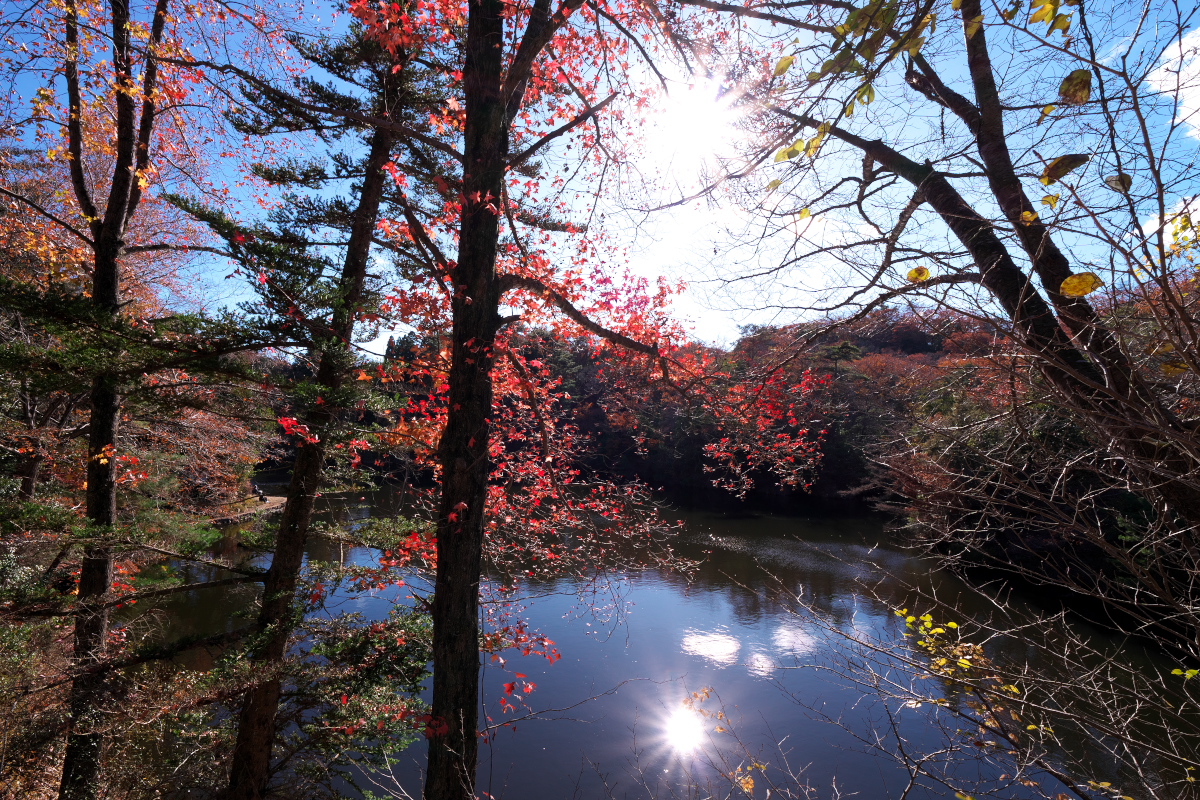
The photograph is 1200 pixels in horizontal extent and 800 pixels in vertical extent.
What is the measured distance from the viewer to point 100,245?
478cm

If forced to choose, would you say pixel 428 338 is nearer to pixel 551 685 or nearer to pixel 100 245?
pixel 100 245

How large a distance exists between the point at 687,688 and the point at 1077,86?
8.50 meters

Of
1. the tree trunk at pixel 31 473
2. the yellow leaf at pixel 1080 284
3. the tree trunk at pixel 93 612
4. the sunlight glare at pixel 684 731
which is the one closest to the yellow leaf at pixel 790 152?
the yellow leaf at pixel 1080 284

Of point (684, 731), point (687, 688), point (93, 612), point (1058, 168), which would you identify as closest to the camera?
point (1058, 168)

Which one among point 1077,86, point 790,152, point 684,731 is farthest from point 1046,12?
point 684,731

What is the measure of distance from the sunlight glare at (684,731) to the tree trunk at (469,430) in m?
4.91

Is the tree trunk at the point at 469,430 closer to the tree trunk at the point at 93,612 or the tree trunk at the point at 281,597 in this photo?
the tree trunk at the point at 281,597

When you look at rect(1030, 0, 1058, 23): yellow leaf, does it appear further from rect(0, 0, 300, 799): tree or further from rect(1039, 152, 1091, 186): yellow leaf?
rect(0, 0, 300, 799): tree

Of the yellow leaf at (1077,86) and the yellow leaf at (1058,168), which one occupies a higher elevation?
the yellow leaf at (1077,86)

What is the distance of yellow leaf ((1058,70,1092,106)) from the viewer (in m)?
1.32

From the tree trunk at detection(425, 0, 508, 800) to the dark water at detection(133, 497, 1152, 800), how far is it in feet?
1.89

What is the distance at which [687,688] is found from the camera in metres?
8.23

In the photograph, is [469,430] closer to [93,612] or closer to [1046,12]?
[1046,12]

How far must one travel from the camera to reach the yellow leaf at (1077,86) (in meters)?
1.32
